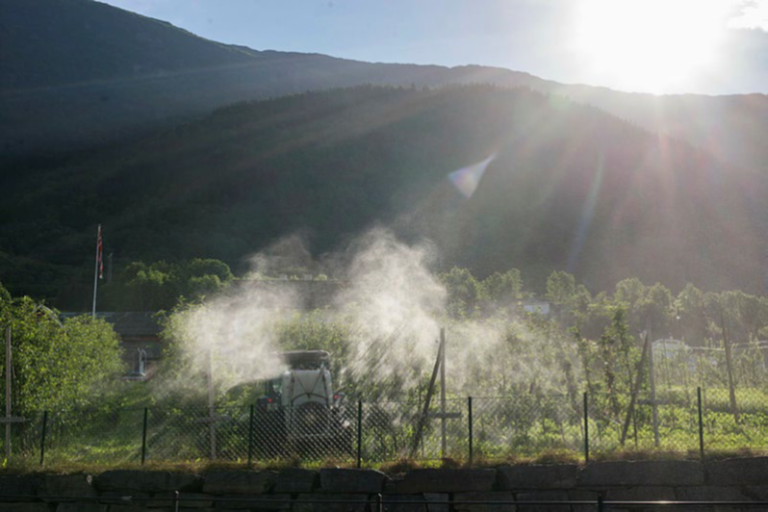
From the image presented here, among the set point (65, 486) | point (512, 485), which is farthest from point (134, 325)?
point (512, 485)

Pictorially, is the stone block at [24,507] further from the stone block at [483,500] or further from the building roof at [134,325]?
the building roof at [134,325]

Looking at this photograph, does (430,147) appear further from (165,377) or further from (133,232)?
(165,377)

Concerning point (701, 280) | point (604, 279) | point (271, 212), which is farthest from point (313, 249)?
point (701, 280)

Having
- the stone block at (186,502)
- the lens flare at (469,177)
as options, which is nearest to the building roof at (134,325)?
the stone block at (186,502)

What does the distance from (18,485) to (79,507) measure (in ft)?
3.77

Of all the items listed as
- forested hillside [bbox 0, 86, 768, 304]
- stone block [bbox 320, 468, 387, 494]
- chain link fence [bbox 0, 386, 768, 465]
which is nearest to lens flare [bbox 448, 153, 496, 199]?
forested hillside [bbox 0, 86, 768, 304]

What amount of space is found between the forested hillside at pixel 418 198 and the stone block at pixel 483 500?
109 metres

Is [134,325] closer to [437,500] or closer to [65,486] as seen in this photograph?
[65,486]

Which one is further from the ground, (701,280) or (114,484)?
(701,280)

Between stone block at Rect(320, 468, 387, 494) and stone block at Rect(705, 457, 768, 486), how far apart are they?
17.5ft

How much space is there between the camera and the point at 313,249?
134m

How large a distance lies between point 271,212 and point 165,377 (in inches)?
5413

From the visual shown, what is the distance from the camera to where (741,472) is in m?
10.5

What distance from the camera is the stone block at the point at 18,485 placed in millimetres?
11445
